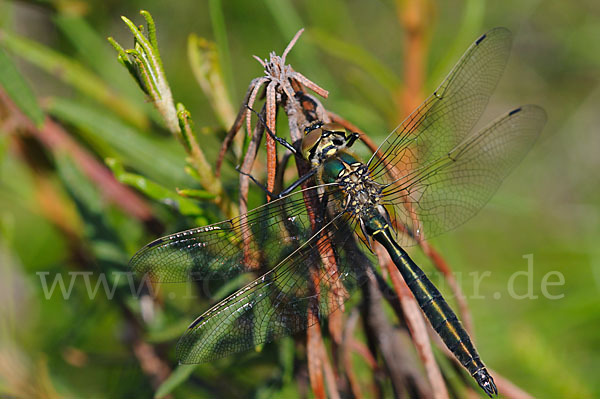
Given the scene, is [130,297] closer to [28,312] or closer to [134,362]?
[134,362]

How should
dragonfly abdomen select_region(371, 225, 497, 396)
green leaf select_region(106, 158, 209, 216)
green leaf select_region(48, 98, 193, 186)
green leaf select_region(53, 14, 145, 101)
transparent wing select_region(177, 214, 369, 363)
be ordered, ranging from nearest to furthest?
1. green leaf select_region(106, 158, 209, 216)
2. transparent wing select_region(177, 214, 369, 363)
3. dragonfly abdomen select_region(371, 225, 497, 396)
4. green leaf select_region(48, 98, 193, 186)
5. green leaf select_region(53, 14, 145, 101)

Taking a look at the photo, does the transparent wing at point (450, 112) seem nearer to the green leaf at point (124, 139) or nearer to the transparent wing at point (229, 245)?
the transparent wing at point (229, 245)

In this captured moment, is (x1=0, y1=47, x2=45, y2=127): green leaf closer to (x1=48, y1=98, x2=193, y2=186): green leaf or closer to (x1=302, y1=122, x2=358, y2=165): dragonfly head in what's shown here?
(x1=48, y1=98, x2=193, y2=186): green leaf

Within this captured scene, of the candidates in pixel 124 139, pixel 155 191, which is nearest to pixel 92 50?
pixel 124 139

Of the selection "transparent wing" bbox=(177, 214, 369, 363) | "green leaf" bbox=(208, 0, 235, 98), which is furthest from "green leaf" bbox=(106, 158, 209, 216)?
"green leaf" bbox=(208, 0, 235, 98)

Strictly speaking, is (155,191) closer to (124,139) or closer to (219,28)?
(124,139)

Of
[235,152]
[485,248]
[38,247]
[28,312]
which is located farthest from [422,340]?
[485,248]

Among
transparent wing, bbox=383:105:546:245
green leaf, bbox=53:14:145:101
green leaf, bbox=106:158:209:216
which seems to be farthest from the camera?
green leaf, bbox=53:14:145:101

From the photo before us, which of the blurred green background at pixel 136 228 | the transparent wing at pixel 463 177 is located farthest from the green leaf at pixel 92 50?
the transparent wing at pixel 463 177

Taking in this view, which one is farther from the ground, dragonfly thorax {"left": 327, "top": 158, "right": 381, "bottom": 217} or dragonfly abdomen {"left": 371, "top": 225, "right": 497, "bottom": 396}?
dragonfly thorax {"left": 327, "top": 158, "right": 381, "bottom": 217}
